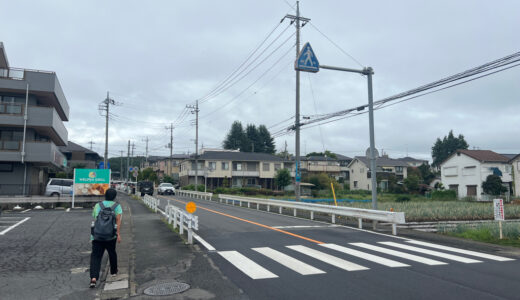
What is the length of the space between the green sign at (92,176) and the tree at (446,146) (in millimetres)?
95310

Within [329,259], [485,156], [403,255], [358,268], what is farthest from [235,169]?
[358,268]

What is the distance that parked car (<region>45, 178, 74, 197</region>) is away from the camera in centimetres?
2806

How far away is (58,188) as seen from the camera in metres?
28.3

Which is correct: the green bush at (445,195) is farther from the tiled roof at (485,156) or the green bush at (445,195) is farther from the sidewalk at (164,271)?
the sidewalk at (164,271)

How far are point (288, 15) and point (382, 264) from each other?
22.6 meters

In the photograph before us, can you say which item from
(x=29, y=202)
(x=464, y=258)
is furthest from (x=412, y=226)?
(x=29, y=202)

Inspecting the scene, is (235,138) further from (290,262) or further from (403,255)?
(290,262)

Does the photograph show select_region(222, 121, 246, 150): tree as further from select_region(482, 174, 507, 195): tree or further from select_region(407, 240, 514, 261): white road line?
select_region(407, 240, 514, 261): white road line

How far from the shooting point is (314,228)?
13.5m

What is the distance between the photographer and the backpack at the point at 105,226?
609 cm

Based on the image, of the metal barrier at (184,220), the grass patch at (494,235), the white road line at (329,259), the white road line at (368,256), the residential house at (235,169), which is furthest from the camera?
the residential house at (235,169)

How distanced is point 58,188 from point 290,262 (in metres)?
26.7

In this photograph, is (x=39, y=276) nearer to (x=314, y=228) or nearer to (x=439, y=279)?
(x=439, y=279)

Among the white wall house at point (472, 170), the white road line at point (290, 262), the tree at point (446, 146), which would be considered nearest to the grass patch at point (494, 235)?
the white road line at point (290, 262)
